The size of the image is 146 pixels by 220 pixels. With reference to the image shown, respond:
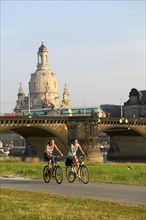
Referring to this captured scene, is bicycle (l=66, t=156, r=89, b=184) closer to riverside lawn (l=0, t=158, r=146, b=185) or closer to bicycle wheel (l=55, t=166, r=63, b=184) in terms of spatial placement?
bicycle wheel (l=55, t=166, r=63, b=184)

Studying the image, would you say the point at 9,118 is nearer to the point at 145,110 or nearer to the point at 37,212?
the point at 37,212

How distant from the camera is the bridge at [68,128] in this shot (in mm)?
94250

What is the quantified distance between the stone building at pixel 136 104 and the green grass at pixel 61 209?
167 m

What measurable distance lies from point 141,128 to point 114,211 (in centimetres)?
9617

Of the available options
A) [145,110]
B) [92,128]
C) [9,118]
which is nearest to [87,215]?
[9,118]

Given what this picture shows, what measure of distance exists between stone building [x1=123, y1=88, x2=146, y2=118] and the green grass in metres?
167

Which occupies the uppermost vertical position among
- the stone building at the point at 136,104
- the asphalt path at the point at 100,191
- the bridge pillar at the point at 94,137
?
the stone building at the point at 136,104

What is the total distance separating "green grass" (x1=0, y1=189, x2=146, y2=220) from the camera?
1400cm

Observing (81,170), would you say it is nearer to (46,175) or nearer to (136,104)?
(46,175)

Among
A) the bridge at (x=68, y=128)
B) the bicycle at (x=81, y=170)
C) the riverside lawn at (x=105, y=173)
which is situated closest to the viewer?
the bicycle at (x=81, y=170)

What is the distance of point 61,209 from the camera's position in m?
15.3

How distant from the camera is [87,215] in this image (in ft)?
46.9

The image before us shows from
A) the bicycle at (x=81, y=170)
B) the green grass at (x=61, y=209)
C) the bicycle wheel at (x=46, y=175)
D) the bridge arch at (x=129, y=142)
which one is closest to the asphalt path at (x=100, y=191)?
the bicycle at (x=81, y=170)

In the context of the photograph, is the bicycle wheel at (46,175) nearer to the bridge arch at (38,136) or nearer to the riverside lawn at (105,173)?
the riverside lawn at (105,173)
